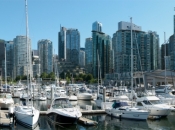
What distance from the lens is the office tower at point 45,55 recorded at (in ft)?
612

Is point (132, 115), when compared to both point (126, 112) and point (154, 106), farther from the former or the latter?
point (154, 106)

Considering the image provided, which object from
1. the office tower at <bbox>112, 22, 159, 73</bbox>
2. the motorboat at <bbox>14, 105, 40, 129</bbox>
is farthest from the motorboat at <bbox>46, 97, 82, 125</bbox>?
the office tower at <bbox>112, 22, 159, 73</bbox>

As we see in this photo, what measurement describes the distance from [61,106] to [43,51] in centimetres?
16496

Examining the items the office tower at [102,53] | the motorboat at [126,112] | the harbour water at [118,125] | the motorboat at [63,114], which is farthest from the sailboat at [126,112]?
the office tower at [102,53]

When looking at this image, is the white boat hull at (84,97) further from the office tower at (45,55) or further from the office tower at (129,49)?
the office tower at (45,55)

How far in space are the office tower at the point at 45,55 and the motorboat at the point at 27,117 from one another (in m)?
160

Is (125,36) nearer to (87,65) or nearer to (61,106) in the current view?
(87,65)

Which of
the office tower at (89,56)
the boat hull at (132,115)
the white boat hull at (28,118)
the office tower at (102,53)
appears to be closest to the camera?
the white boat hull at (28,118)

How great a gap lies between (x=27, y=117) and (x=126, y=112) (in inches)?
444

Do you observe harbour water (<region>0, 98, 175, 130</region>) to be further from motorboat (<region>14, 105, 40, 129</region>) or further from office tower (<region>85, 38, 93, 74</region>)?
office tower (<region>85, 38, 93, 74</region>)

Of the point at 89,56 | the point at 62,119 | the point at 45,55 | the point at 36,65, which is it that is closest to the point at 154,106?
the point at 62,119

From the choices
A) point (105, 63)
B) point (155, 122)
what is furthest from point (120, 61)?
point (155, 122)

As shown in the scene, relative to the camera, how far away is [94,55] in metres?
161

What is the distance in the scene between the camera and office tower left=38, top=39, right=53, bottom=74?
186 m
